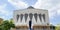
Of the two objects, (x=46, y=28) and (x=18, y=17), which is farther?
(x=18, y=17)

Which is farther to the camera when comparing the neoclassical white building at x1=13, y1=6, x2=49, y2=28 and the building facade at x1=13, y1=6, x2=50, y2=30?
the neoclassical white building at x1=13, y1=6, x2=49, y2=28

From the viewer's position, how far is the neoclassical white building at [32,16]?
223 ft

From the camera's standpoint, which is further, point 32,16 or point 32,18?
point 32,16

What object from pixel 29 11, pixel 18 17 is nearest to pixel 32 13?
pixel 29 11

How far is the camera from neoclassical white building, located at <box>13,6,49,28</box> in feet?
223

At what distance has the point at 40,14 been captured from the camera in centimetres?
7069

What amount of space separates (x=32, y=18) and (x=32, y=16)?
992 mm

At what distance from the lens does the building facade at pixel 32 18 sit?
219 feet

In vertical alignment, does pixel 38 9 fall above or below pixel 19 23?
above

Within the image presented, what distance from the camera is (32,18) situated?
69.2 m

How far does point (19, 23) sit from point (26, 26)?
343 centimetres

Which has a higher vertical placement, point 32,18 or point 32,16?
point 32,16

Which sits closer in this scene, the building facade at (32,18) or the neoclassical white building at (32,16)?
the building facade at (32,18)

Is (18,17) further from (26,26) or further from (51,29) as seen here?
(51,29)
